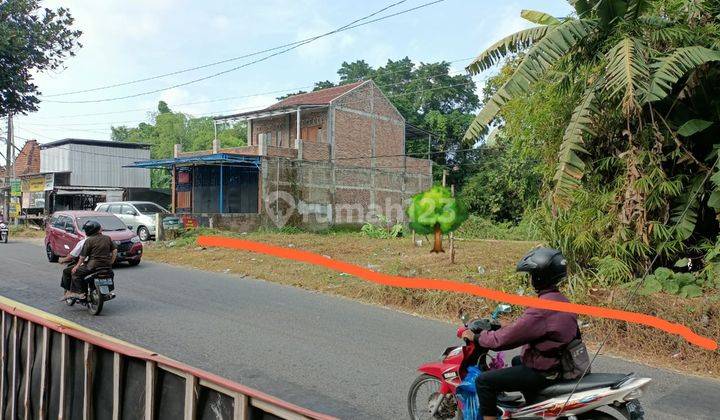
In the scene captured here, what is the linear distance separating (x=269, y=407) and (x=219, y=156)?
23054mm

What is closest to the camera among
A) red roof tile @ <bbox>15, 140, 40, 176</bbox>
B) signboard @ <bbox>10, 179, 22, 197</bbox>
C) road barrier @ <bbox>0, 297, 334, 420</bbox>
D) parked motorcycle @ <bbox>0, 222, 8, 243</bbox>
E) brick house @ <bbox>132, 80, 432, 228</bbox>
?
road barrier @ <bbox>0, 297, 334, 420</bbox>

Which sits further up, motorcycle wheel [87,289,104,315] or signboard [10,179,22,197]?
signboard [10,179,22,197]

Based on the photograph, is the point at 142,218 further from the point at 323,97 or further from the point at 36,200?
the point at 36,200

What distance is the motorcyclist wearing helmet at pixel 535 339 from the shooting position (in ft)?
11.7

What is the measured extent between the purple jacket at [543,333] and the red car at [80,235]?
13251 mm

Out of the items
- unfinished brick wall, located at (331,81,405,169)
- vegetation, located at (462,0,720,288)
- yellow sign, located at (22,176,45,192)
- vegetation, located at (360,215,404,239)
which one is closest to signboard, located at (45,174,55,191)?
yellow sign, located at (22,176,45,192)

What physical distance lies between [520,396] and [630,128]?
671cm

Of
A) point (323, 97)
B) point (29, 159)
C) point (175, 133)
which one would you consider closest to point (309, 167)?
point (323, 97)

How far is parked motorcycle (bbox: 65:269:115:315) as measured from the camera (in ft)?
28.6

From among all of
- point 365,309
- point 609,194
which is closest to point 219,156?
point 365,309

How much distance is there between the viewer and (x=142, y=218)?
22719mm

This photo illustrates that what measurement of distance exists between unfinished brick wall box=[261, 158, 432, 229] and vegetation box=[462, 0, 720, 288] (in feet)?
62.2

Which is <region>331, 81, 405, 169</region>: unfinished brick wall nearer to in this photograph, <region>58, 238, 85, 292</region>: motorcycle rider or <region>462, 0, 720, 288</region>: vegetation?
<region>462, 0, 720, 288</region>: vegetation

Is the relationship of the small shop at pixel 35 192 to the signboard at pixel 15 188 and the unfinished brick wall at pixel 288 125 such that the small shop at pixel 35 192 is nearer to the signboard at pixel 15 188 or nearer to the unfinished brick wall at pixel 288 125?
the signboard at pixel 15 188
